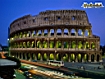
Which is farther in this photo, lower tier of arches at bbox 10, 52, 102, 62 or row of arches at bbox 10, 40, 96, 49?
row of arches at bbox 10, 40, 96, 49

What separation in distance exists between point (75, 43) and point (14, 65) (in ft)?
28.4

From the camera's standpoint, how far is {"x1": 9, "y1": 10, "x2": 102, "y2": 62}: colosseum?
16.5 metres

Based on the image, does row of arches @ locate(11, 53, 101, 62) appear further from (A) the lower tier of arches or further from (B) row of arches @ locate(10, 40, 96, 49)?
(B) row of arches @ locate(10, 40, 96, 49)

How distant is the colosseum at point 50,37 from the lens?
54.2ft

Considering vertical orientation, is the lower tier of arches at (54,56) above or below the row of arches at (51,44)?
below

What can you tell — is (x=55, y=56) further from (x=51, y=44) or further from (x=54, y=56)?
(x=51, y=44)

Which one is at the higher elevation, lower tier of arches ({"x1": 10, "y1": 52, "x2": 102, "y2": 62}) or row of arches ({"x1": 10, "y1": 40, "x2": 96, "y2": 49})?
row of arches ({"x1": 10, "y1": 40, "x2": 96, "y2": 49})

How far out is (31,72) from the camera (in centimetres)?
1269

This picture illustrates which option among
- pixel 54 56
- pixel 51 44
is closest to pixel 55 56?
pixel 54 56

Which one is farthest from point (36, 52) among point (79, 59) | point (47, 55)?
point (79, 59)

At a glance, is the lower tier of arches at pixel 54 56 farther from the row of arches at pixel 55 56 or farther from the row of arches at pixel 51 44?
the row of arches at pixel 51 44

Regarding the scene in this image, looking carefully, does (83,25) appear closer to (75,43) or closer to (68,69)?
(75,43)

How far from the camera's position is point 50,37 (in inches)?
696

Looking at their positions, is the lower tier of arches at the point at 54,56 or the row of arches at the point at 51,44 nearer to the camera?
the lower tier of arches at the point at 54,56
